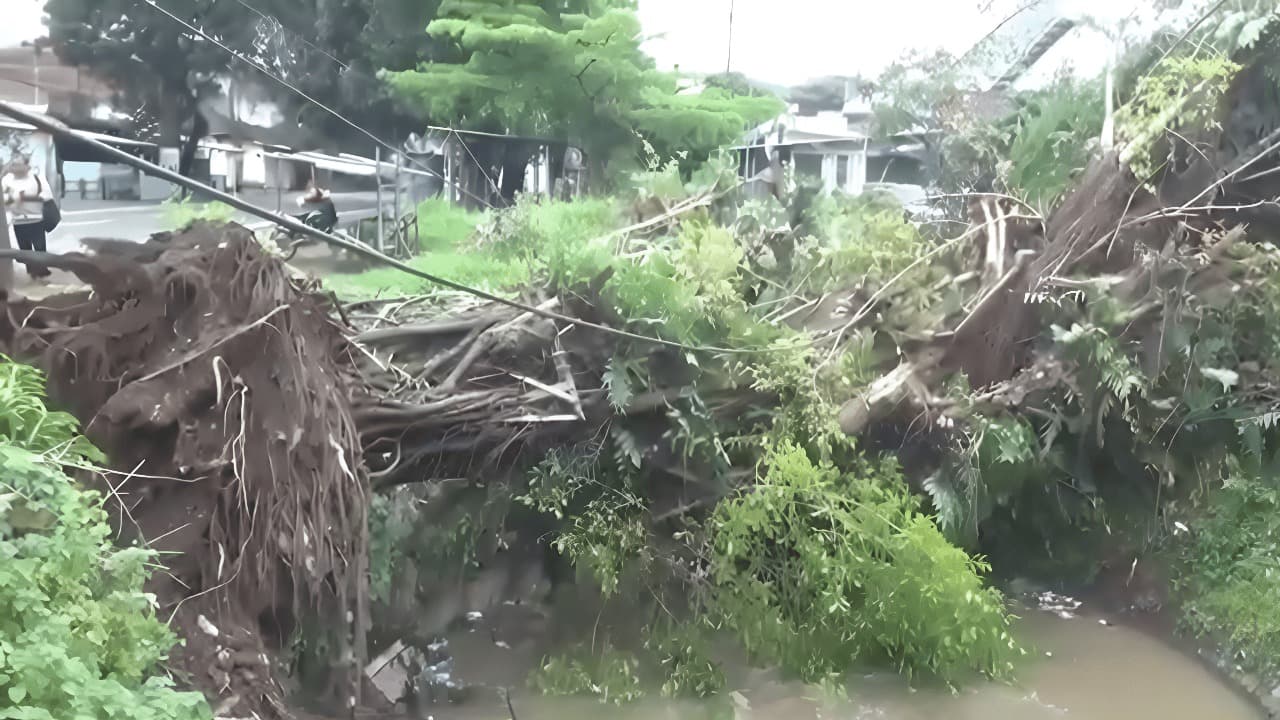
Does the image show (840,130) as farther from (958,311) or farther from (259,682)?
(259,682)

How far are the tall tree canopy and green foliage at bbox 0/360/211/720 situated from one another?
8.74 ft

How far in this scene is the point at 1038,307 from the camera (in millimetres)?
5191

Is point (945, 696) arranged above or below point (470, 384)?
below

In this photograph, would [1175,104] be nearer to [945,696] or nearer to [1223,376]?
[1223,376]

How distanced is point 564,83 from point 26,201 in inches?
101

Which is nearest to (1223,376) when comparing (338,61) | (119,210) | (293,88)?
(338,61)

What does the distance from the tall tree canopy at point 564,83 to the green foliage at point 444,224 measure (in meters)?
0.47

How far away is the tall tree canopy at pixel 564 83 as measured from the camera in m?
4.64

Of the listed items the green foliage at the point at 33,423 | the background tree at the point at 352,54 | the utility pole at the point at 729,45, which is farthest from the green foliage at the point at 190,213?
the utility pole at the point at 729,45

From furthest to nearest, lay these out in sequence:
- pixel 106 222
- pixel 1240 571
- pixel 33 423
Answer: pixel 1240 571
pixel 106 222
pixel 33 423

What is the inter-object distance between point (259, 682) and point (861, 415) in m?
3.25

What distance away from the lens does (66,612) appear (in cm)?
223

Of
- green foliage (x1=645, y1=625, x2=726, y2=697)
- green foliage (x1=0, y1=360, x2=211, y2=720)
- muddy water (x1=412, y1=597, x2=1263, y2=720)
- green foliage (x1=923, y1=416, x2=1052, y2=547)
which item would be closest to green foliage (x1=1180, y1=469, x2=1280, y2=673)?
muddy water (x1=412, y1=597, x2=1263, y2=720)

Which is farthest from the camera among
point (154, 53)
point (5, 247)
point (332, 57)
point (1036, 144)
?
point (1036, 144)
